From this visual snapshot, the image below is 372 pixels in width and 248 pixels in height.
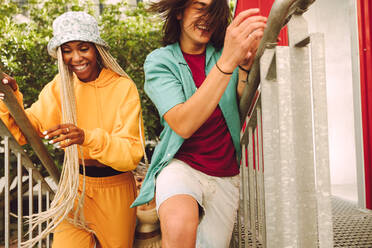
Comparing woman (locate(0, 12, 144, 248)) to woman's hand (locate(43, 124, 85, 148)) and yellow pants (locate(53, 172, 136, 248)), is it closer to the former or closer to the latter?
yellow pants (locate(53, 172, 136, 248))

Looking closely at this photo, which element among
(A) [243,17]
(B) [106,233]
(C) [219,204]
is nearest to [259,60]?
(A) [243,17]

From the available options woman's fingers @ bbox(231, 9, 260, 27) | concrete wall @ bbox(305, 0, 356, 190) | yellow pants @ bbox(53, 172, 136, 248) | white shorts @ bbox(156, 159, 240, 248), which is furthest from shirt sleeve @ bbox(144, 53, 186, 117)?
concrete wall @ bbox(305, 0, 356, 190)

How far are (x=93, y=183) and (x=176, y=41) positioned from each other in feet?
3.78

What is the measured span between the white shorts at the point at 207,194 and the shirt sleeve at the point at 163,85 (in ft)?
0.96

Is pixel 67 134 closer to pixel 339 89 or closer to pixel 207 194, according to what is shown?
pixel 207 194

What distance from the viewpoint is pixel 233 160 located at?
178 centimetres

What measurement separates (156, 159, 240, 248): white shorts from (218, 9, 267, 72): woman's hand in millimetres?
541

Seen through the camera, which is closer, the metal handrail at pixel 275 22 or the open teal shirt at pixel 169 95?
the metal handrail at pixel 275 22

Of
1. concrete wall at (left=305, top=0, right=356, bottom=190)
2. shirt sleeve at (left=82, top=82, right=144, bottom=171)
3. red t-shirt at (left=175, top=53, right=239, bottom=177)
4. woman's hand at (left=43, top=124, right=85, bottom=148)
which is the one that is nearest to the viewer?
red t-shirt at (left=175, top=53, right=239, bottom=177)

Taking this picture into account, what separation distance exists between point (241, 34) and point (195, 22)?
1.49 ft

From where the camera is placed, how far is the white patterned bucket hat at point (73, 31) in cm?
221

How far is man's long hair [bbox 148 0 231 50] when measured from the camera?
171 centimetres

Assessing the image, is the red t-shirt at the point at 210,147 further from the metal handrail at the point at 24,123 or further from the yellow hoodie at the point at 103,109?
the metal handrail at the point at 24,123

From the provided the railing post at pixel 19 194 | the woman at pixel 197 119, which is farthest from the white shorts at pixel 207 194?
the railing post at pixel 19 194
